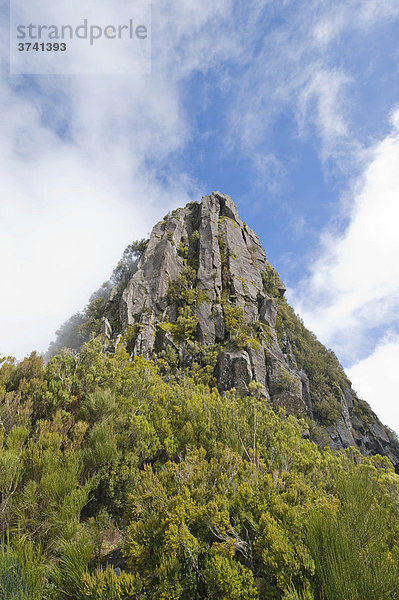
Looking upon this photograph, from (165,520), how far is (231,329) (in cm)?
2713

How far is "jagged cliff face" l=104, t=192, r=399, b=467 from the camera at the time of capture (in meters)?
29.7

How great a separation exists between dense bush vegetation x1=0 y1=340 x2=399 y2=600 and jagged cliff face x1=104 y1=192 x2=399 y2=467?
Result: 17422 mm

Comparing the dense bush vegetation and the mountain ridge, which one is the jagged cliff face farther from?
the dense bush vegetation

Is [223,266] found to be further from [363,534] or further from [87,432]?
[363,534]

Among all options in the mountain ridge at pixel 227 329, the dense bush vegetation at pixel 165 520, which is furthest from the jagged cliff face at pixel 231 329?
the dense bush vegetation at pixel 165 520

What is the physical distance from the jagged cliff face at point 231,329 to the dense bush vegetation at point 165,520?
57.2ft

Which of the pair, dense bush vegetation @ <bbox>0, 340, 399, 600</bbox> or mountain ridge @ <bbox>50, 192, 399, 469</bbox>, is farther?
mountain ridge @ <bbox>50, 192, 399, 469</bbox>

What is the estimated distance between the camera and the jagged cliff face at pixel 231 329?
97.3 feet

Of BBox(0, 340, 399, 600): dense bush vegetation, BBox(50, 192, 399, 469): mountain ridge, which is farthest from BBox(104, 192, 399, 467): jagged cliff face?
BBox(0, 340, 399, 600): dense bush vegetation

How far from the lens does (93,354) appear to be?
1298 cm

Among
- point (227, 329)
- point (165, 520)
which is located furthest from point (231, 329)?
point (165, 520)

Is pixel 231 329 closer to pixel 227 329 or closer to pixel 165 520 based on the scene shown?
pixel 227 329

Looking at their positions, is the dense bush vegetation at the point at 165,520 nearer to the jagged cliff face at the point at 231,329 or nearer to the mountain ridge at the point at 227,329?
the mountain ridge at the point at 227,329

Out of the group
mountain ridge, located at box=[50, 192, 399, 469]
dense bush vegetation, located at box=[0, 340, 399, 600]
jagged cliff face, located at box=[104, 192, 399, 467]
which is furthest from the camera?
jagged cliff face, located at box=[104, 192, 399, 467]
